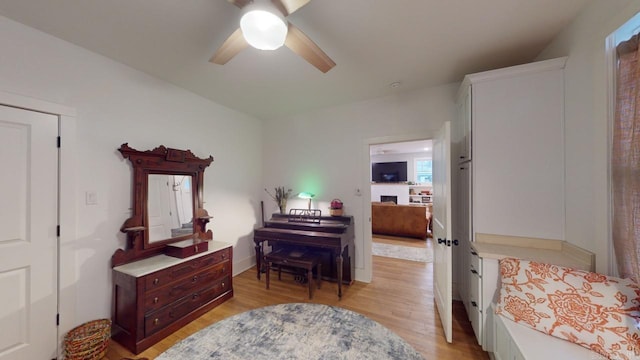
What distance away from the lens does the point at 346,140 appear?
3.27m

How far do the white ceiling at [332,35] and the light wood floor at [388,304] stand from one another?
102 inches

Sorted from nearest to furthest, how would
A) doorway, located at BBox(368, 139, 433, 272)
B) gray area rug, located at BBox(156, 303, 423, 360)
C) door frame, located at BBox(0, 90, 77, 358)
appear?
gray area rug, located at BBox(156, 303, 423, 360) → door frame, located at BBox(0, 90, 77, 358) → doorway, located at BBox(368, 139, 433, 272)

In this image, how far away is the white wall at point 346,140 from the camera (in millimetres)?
2810

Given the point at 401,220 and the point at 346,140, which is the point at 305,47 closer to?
the point at 346,140

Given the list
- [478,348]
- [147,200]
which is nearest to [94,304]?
[147,200]

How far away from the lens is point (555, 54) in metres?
1.79

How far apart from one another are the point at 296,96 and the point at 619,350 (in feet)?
10.7

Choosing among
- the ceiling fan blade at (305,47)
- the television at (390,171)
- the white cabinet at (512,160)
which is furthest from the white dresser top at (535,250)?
the television at (390,171)

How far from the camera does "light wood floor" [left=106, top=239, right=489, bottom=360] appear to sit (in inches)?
72.8

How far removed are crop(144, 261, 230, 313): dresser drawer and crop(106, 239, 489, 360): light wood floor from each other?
32cm

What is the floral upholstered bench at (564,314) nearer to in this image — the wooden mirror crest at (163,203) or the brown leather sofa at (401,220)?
the wooden mirror crest at (163,203)

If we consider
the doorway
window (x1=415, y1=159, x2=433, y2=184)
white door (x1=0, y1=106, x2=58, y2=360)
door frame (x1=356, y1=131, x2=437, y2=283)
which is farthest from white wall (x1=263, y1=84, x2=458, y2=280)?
window (x1=415, y1=159, x2=433, y2=184)

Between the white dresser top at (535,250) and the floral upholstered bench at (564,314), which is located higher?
the white dresser top at (535,250)

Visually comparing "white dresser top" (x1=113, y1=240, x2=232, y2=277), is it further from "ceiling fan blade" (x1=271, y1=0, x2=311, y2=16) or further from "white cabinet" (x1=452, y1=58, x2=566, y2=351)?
"white cabinet" (x1=452, y1=58, x2=566, y2=351)
